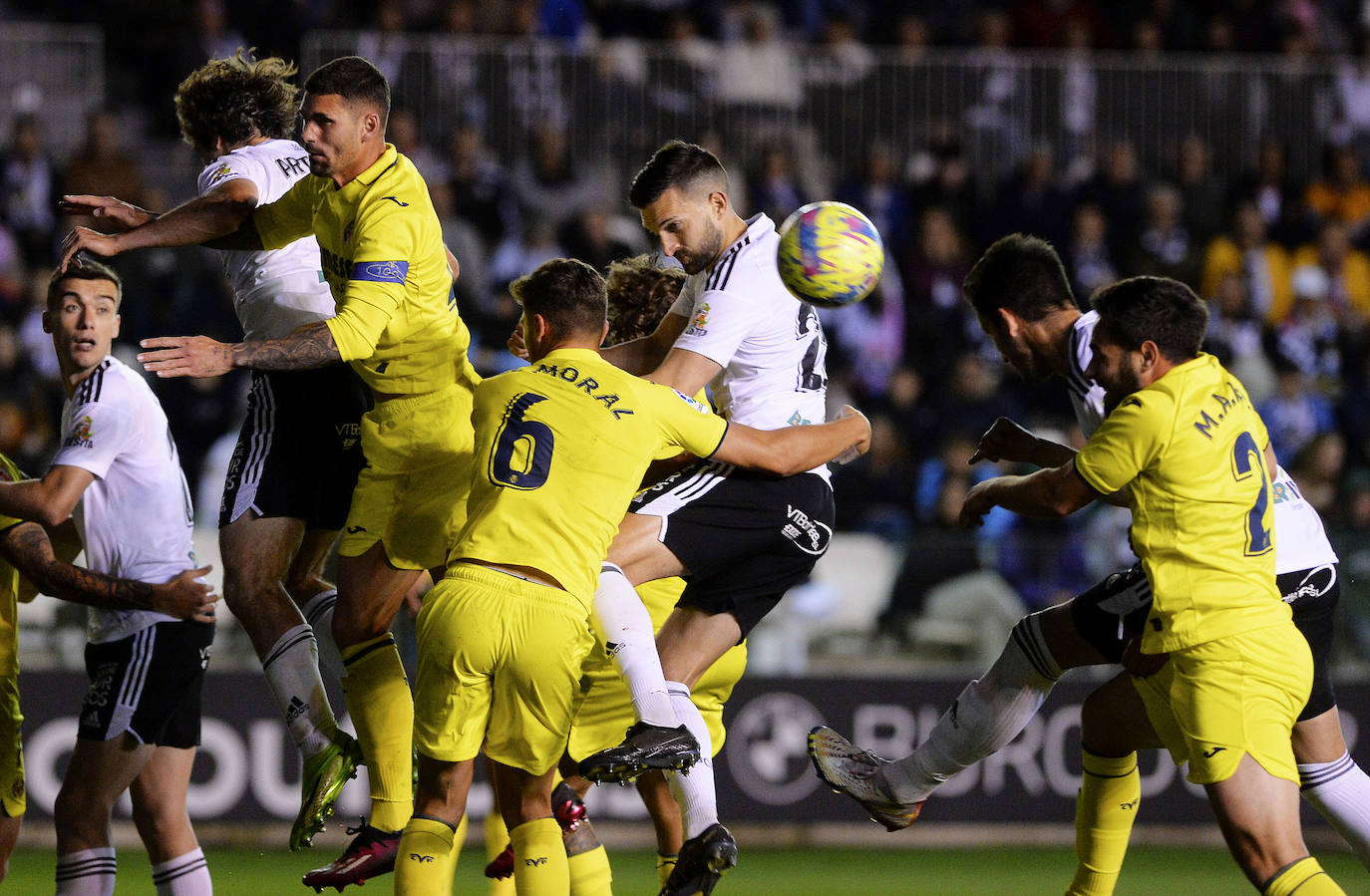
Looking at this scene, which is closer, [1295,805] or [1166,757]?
[1295,805]

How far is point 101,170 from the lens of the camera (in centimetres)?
1288

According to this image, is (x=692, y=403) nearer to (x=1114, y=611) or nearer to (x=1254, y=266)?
(x=1114, y=611)

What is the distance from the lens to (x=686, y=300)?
249 inches

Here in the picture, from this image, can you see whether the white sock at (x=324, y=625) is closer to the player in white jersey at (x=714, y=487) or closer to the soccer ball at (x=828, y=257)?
the player in white jersey at (x=714, y=487)

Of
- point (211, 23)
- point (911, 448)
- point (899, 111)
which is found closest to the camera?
point (911, 448)

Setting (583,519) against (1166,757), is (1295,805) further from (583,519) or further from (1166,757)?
(1166,757)

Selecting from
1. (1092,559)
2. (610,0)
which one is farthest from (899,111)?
(1092,559)

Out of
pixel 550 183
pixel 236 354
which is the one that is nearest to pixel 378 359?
pixel 236 354

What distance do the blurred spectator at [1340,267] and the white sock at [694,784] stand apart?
33.2 feet

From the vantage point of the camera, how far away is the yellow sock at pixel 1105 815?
611cm

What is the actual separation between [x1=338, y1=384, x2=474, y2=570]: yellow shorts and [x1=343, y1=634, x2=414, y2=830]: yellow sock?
382 mm

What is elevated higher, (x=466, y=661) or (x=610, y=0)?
(x=610, y=0)

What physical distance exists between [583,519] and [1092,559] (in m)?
6.02

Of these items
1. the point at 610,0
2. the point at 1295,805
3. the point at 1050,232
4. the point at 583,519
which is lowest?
the point at 1295,805
